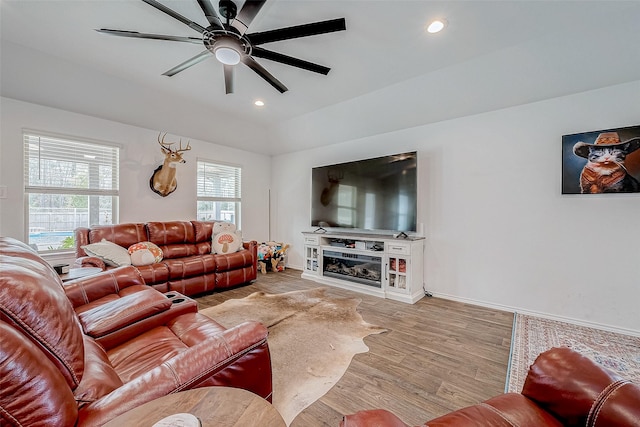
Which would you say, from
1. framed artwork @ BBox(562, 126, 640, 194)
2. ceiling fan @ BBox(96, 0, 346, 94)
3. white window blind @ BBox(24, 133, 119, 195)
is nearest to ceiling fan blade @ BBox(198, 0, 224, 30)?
ceiling fan @ BBox(96, 0, 346, 94)

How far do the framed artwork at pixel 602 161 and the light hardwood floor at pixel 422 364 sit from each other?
1.68 meters

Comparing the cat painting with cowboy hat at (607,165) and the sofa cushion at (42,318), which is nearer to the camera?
the sofa cushion at (42,318)

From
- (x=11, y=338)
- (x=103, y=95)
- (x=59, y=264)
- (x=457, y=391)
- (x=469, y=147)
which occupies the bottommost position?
(x=457, y=391)

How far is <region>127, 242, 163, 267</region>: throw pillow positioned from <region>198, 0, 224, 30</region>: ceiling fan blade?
9.24 feet

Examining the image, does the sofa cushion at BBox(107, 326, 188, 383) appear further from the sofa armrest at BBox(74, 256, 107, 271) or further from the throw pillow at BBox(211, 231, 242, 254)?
the throw pillow at BBox(211, 231, 242, 254)

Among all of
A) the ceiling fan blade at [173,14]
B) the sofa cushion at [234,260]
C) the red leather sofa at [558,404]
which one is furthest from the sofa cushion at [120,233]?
the red leather sofa at [558,404]

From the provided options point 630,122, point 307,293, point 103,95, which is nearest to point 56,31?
point 103,95

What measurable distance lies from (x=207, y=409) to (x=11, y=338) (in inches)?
20.3

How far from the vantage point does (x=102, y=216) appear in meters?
3.78

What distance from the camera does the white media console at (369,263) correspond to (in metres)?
3.55

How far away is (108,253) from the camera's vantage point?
309 cm

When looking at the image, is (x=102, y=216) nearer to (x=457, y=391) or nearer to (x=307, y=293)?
(x=307, y=293)

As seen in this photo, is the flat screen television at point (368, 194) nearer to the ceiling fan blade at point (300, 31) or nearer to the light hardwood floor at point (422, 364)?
the light hardwood floor at point (422, 364)

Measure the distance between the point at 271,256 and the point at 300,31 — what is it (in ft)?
13.1
